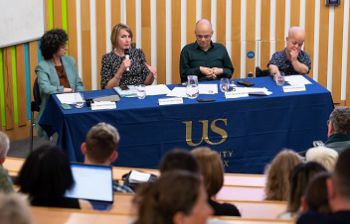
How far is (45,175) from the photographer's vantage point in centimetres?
351

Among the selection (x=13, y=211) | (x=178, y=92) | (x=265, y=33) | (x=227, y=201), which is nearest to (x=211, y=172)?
(x=227, y=201)

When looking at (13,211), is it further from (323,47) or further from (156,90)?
(323,47)

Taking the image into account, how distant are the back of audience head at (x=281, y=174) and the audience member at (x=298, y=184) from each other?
1.63 feet

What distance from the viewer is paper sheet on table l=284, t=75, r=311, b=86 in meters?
6.85

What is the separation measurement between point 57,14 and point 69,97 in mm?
1888

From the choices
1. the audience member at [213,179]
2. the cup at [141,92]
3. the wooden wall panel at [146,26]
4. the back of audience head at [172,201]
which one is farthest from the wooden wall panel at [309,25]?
the back of audience head at [172,201]

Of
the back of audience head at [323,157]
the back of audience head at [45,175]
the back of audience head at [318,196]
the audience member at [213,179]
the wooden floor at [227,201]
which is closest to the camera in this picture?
the back of audience head at [318,196]

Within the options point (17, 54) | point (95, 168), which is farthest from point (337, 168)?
point (17, 54)

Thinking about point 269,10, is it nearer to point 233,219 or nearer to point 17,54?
point 17,54

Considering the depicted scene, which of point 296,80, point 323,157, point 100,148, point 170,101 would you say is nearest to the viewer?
point 323,157

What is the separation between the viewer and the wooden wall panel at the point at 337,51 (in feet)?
27.5

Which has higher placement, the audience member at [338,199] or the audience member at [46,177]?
the audience member at [338,199]

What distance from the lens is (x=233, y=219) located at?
333 cm

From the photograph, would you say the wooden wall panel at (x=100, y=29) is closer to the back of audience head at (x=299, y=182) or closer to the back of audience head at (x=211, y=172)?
the back of audience head at (x=211, y=172)
